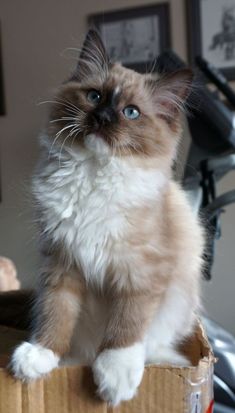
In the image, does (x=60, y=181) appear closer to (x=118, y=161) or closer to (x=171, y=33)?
(x=118, y=161)

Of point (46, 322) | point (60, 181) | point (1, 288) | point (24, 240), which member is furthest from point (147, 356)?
point (24, 240)

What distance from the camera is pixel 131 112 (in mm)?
906

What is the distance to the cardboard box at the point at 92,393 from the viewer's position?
0.71 metres

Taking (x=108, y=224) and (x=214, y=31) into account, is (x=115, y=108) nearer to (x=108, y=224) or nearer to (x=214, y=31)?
(x=108, y=224)

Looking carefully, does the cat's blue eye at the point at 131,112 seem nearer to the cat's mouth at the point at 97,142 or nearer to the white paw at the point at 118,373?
the cat's mouth at the point at 97,142

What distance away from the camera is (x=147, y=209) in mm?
884

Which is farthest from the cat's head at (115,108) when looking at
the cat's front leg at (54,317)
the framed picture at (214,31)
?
the framed picture at (214,31)

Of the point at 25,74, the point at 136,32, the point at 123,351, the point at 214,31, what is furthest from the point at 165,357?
the point at 25,74

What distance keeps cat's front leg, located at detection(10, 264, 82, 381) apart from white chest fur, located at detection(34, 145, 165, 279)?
2.4 inches

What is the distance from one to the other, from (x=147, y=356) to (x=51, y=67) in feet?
6.65

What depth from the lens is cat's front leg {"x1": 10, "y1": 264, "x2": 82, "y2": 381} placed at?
2.82 feet

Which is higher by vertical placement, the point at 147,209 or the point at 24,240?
the point at 147,209

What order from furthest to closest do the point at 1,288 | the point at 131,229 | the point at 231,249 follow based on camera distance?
the point at 231,249, the point at 1,288, the point at 131,229

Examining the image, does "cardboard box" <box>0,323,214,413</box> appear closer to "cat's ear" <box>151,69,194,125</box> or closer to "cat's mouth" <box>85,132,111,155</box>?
"cat's mouth" <box>85,132,111,155</box>
